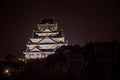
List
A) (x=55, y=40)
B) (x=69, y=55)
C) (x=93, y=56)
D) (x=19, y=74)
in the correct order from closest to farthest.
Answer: (x=93, y=56) → (x=69, y=55) → (x=19, y=74) → (x=55, y=40)

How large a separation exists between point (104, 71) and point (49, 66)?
10.7 metres

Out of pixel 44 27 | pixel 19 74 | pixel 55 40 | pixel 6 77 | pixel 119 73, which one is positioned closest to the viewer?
pixel 119 73

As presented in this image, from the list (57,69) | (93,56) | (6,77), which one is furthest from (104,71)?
(6,77)

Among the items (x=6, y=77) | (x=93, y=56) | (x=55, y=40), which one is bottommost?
→ (x=6, y=77)

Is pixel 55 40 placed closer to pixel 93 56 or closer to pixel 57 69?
pixel 57 69

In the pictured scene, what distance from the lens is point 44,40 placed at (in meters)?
50.0

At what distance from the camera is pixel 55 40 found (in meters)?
50.4

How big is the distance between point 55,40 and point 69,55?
30.1 m

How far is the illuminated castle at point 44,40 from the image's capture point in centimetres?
4866

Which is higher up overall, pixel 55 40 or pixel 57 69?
pixel 55 40

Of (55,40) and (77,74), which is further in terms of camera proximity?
(55,40)

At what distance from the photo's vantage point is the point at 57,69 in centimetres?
2394

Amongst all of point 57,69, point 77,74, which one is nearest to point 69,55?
point 77,74

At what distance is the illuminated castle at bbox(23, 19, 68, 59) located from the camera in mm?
48656
